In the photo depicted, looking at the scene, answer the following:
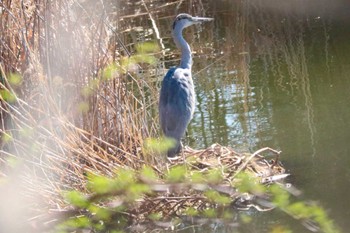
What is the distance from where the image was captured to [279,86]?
9.68 m

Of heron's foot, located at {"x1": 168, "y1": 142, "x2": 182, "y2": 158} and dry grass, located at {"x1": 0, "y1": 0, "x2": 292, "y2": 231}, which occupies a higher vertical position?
dry grass, located at {"x1": 0, "y1": 0, "x2": 292, "y2": 231}

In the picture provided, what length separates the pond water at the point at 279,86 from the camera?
22.7ft

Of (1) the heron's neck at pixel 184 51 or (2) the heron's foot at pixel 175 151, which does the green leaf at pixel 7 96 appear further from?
(1) the heron's neck at pixel 184 51

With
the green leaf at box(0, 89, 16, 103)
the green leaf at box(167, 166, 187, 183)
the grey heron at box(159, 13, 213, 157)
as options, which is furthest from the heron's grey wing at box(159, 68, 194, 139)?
the green leaf at box(167, 166, 187, 183)

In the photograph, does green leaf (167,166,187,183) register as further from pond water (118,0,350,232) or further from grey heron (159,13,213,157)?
grey heron (159,13,213,157)

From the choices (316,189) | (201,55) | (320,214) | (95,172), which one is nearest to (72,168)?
(95,172)

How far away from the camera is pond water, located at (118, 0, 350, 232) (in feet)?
22.7

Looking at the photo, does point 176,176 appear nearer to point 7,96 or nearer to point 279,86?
point 7,96

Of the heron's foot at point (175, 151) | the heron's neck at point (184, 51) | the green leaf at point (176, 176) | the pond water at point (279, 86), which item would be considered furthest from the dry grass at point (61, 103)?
the green leaf at point (176, 176)

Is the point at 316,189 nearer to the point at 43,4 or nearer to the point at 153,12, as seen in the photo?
the point at 43,4

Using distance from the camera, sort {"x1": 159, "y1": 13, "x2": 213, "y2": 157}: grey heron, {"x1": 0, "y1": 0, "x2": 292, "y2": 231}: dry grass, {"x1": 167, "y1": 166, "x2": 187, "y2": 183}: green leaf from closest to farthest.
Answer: {"x1": 167, "y1": 166, "x2": 187, "y2": 183}: green leaf → {"x1": 0, "y1": 0, "x2": 292, "y2": 231}: dry grass → {"x1": 159, "y1": 13, "x2": 213, "y2": 157}: grey heron

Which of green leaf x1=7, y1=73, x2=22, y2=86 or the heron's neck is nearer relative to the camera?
green leaf x1=7, y1=73, x2=22, y2=86

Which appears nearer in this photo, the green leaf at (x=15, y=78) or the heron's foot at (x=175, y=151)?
the green leaf at (x=15, y=78)

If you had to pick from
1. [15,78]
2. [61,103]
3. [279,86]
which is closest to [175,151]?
[61,103]
